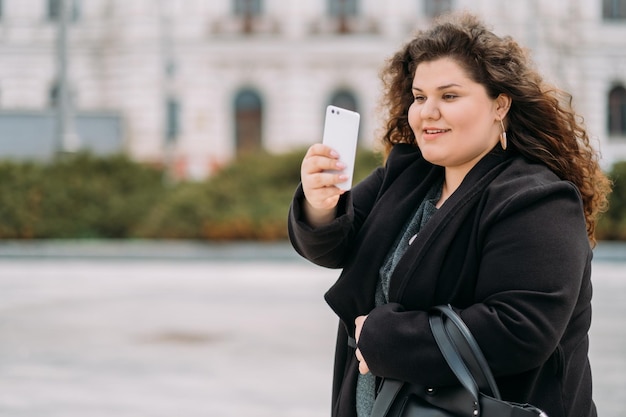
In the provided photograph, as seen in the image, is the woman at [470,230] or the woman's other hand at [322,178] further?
the woman's other hand at [322,178]

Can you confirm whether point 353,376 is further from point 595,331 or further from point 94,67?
point 94,67

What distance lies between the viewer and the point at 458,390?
2.27m

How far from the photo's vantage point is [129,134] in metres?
38.6

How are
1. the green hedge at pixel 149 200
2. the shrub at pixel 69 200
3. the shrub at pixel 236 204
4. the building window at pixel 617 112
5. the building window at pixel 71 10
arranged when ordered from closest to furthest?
the shrub at pixel 236 204 < the green hedge at pixel 149 200 < the shrub at pixel 69 200 < the building window at pixel 617 112 < the building window at pixel 71 10

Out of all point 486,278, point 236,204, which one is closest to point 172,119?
point 236,204

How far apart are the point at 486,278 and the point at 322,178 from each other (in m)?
0.46

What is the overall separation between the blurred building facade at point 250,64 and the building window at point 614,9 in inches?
13.5

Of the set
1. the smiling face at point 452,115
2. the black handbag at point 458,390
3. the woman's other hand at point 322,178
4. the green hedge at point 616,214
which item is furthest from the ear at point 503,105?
the green hedge at point 616,214

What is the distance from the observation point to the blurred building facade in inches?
1501

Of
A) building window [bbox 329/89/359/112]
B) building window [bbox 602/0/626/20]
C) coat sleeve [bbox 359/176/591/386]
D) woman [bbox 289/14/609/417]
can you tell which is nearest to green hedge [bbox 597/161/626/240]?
woman [bbox 289/14/609/417]

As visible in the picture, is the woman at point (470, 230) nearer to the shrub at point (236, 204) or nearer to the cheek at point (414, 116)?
the cheek at point (414, 116)

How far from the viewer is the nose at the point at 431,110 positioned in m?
2.48

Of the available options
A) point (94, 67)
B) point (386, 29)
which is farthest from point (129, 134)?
point (386, 29)

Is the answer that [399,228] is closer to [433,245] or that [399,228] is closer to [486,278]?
[433,245]
